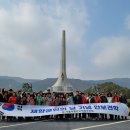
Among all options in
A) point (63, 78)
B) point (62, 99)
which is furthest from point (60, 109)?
point (63, 78)

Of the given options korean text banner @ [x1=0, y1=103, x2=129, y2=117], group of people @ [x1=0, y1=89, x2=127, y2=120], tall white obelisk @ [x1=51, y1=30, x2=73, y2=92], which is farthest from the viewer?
tall white obelisk @ [x1=51, y1=30, x2=73, y2=92]

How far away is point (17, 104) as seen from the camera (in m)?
23.5

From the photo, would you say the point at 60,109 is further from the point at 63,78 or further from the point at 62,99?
the point at 63,78

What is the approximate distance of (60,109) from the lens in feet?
76.5

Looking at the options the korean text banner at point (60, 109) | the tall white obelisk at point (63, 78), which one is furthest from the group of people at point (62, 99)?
the tall white obelisk at point (63, 78)

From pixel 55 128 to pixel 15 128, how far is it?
1838 mm

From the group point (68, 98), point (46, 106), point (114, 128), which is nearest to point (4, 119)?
point (46, 106)

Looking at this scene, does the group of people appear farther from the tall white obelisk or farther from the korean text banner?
the tall white obelisk

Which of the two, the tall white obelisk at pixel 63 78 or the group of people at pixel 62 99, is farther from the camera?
the tall white obelisk at pixel 63 78

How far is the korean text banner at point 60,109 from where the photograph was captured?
75.9 feet

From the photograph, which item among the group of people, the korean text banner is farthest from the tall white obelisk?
the korean text banner

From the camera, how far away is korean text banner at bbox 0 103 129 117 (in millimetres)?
23141

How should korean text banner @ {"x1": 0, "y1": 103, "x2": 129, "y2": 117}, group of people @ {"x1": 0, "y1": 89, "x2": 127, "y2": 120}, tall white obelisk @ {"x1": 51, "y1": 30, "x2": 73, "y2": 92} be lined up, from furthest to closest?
tall white obelisk @ {"x1": 51, "y1": 30, "x2": 73, "y2": 92} < group of people @ {"x1": 0, "y1": 89, "x2": 127, "y2": 120} < korean text banner @ {"x1": 0, "y1": 103, "x2": 129, "y2": 117}

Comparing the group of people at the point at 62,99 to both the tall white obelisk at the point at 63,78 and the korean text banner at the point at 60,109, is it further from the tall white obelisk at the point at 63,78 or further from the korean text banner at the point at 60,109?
the tall white obelisk at the point at 63,78
